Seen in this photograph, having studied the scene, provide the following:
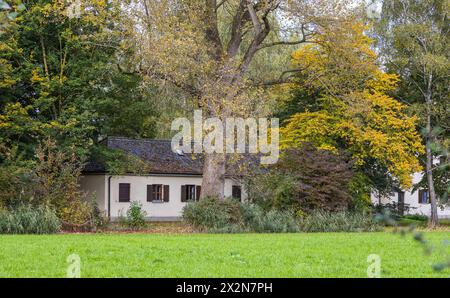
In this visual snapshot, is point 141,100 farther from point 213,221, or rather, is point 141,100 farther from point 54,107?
point 213,221

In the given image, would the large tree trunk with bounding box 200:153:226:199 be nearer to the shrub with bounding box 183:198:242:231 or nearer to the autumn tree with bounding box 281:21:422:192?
the shrub with bounding box 183:198:242:231

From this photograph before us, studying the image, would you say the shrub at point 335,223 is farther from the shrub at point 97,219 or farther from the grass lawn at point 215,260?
the grass lawn at point 215,260

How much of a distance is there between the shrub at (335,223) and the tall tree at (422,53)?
879cm

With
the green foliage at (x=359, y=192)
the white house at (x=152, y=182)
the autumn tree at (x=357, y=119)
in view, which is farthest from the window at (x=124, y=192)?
the green foliage at (x=359, y=192)

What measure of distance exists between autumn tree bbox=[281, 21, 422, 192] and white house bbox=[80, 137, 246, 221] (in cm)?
656

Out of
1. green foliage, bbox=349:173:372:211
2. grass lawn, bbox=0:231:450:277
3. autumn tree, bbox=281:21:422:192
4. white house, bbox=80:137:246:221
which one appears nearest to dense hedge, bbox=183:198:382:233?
green foliage, bbox=349:173:372:211

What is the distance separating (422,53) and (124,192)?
1804cm

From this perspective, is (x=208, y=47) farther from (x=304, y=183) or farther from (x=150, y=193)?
(x=150, y=193)

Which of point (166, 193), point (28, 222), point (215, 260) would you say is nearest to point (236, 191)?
point (166, 193)

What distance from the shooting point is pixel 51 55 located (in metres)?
30.5

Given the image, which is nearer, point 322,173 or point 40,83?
point 322,173

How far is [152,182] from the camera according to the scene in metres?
39.3

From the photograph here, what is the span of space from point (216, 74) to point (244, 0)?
390 cm
